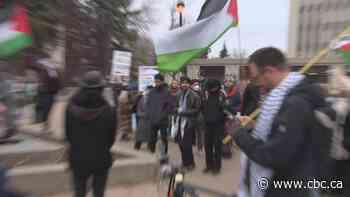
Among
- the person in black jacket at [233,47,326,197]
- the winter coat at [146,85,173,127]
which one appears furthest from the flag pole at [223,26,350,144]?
the winter coat at [146,85,173,127]

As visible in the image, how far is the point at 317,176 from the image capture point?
2.97 meters

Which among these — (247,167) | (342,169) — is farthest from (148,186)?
(247,167)

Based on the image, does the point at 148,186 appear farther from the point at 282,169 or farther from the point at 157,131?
the point at 282,169

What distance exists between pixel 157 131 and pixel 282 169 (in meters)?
6.89

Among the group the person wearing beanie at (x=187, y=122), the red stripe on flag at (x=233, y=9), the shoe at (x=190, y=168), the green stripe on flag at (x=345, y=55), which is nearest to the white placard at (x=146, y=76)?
the person wearing beanie at (x=187, y=122)

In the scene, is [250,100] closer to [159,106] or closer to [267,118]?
[159,106]

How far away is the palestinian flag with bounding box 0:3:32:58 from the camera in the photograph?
19.5 ft

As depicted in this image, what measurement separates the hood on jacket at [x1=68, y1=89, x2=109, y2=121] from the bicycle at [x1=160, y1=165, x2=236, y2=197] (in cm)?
95

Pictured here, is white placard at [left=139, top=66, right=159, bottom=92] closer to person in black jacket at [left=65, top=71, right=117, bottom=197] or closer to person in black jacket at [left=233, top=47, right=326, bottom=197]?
person in black jacket at [left=65, top=71, right=117, bottom=197]

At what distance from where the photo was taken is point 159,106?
31.0 feet

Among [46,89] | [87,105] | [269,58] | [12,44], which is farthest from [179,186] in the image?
[46,89]

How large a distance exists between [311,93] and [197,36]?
4685 millimetres

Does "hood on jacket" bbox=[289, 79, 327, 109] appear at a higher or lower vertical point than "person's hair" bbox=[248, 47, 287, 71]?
lower

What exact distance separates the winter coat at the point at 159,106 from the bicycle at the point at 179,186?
481cm
